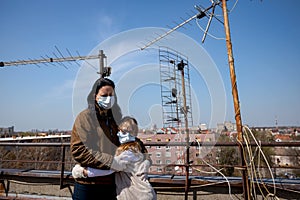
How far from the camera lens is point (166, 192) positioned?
2.33 m

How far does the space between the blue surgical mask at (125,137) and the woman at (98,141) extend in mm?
32

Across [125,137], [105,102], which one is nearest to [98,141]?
[125,137]

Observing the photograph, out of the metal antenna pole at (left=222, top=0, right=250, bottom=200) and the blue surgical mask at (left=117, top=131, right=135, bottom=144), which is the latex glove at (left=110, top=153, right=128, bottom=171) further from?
the metal antenna pole at (left=222, top=0, right=250, bottom=200)

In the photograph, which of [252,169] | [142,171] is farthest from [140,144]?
[252,169]

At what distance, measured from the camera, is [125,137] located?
1.46 m

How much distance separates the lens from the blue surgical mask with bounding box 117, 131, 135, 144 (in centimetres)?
145

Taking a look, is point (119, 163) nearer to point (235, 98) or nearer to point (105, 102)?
point (105, 102)

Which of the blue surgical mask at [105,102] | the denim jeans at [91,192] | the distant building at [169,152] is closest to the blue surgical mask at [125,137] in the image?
the blue surgical mask at [105,102]

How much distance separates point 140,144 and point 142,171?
0.21 metres

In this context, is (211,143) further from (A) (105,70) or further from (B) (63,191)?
(A) (105,70)

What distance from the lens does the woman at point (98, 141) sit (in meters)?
1.29

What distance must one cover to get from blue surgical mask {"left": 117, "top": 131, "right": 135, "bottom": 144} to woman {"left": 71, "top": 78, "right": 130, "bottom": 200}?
3 centimetres

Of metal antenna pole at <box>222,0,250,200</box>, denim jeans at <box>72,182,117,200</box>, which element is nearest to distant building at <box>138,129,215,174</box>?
metal antenna pole at <box>222,0,250,200</box>

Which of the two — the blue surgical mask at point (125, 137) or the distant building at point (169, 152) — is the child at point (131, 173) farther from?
the distant building at point (169, 152)
